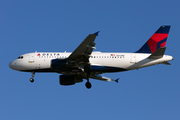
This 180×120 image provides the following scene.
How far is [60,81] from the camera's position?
5431 cm

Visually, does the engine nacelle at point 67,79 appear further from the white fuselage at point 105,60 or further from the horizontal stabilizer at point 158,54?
the horizontal stabilizer at point 158,54

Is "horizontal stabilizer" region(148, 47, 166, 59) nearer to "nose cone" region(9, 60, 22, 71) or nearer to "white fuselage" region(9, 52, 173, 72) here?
"white fuselage" region(9, 52, 173, 72)

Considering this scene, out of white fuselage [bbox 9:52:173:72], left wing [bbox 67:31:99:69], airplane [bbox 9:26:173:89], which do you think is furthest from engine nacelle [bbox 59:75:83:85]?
left wing [bbox 67:31:99:69]

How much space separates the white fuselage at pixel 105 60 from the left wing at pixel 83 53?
6.99 feet

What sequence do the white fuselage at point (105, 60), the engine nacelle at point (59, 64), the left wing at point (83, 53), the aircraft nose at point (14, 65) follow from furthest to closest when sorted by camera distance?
1. the aircraft nose at point (14, 65)
2. the white fuselage at point (105, 60)
3. the engine nacelle at point (59, 64)
4. the left wing at point (83, 53)

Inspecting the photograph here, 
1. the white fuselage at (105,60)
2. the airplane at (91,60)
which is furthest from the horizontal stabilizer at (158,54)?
the white fuselage at (105,60)

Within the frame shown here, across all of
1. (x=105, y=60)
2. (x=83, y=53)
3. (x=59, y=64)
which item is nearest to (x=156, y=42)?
(x=105, y=60)

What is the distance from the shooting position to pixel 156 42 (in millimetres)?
51875

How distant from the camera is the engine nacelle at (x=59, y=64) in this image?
157 feet

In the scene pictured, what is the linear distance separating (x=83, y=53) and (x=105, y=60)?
4839mm

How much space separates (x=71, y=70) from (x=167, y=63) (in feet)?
45.4

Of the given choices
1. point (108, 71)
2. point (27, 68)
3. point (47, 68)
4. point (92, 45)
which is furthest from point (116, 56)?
point (27, 68)

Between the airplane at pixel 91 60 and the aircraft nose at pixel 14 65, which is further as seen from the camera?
the aircraft nose at pixel 14 65

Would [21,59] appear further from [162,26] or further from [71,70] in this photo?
[162,26]
